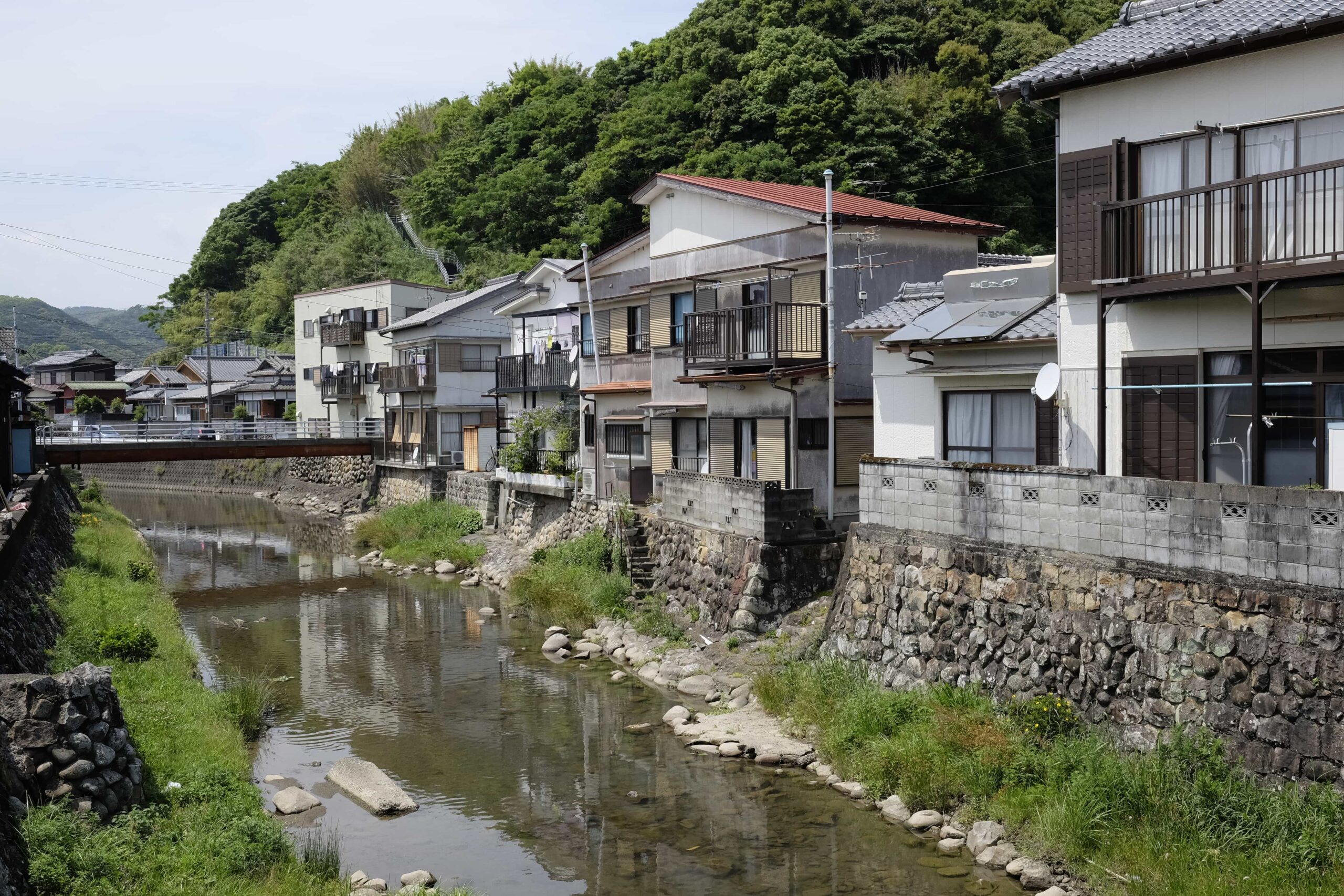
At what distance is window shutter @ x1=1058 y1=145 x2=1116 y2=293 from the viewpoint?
14859 mm

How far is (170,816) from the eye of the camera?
12.0 m

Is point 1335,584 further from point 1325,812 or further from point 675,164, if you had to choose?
point 675,164

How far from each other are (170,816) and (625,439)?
19.7 meters

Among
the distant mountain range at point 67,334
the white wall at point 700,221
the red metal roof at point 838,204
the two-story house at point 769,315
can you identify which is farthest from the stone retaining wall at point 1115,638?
the distant mountain range at point 67,334

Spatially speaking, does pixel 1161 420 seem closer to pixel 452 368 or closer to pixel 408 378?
pixel 452 368

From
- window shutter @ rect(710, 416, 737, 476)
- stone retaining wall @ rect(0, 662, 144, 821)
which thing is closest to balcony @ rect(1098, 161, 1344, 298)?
window shutter @ rect(710, 416, 737, 476)

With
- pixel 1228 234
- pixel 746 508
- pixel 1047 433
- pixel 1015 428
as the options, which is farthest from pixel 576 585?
pixel 1228 234

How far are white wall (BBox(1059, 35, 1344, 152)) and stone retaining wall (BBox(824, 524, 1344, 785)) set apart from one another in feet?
19.8

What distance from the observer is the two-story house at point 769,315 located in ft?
73.5

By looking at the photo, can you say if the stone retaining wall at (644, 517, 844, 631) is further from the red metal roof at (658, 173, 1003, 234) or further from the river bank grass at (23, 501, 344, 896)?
the river bank grass at (23, 501, 344, 896)

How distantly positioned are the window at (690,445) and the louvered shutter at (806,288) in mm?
4367

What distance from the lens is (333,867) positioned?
12188 millimetres

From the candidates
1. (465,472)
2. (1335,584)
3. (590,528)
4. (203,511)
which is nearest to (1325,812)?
(1335,584)

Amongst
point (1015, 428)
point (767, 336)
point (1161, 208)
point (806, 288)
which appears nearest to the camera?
point (1161, 208)
